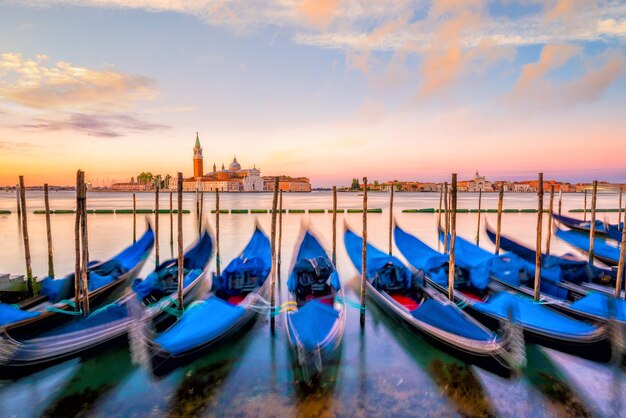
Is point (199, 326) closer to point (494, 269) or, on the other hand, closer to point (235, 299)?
point (235, 299)

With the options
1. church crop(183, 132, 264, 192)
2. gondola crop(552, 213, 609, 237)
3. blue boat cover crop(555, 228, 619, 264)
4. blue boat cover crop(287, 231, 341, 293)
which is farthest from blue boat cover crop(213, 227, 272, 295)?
church crop(183, 132, 264, 192)

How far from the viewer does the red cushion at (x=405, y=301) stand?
495cm

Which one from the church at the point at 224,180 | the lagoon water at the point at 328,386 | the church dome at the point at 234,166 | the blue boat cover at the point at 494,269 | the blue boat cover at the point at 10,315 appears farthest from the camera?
the church dome at the point at 234,166

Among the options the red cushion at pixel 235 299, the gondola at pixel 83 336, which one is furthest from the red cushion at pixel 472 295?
the gondola at pixel 83 336

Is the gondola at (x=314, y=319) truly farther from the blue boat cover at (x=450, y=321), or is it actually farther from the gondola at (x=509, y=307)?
the gondola at (x=509, y=307)

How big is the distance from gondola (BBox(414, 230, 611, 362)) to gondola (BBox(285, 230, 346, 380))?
1.62 m

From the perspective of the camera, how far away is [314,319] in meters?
3.55

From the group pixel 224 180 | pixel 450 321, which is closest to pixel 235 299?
pixel 450 321

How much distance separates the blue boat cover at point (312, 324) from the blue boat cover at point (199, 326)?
0.70 metres

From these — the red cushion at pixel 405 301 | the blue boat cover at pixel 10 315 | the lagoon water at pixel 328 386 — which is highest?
the blue boat cover at pixel 10 315

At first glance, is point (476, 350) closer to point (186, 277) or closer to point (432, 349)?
point (432, 349)

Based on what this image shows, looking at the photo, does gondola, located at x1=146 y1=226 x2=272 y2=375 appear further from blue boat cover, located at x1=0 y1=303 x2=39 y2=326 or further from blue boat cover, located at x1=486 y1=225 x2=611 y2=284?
blue boat cover, located at x1=486 y1=225 x2=611 y2=284

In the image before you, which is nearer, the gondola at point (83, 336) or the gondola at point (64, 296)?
the gondola at point (83, 336)

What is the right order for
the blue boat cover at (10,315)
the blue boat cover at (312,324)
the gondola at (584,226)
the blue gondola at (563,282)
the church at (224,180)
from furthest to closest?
the church at (224,180) < the gondola at (584,226) < the blue gondola at (563,282) < the blue boat cover at (10,315) < the blue boat cover at (312,324)
